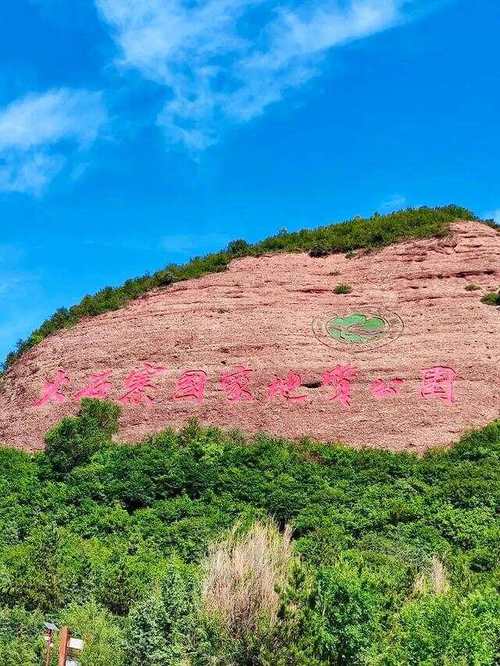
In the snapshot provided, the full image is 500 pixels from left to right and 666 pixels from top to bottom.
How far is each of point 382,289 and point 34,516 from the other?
42.3 ft

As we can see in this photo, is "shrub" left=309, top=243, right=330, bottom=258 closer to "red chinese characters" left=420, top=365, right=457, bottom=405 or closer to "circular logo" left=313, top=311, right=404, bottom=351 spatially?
"circular logo" left=313, top=311, right=404, bottom=351

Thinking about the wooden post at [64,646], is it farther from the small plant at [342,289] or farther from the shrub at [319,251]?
the shrub at [319,251]

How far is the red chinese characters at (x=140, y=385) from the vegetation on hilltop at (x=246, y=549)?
72cm

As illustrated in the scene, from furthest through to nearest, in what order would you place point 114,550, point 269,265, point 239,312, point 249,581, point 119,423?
point 269,265
point 239,312
point 119,423
point 114,550
point 249,581

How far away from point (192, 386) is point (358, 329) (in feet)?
17.0

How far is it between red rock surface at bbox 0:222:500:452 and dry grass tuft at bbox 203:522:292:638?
760 centimetres

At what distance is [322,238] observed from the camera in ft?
101

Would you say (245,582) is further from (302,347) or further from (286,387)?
(302,347)

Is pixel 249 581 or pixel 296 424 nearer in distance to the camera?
pixel 249 581

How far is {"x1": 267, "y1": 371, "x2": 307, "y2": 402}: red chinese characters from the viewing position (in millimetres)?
22641

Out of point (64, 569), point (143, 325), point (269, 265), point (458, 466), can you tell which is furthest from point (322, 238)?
point (64, 569)

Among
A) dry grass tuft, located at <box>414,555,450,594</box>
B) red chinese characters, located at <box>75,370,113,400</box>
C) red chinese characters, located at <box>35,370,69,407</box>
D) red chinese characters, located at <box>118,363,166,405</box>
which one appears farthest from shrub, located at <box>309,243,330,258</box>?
dry grass tuft, located at <box>414,555,450,594</box>

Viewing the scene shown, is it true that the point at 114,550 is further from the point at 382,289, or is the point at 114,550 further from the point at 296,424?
the point at 382,289

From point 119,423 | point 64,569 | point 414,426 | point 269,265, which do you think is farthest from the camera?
point 269,265
